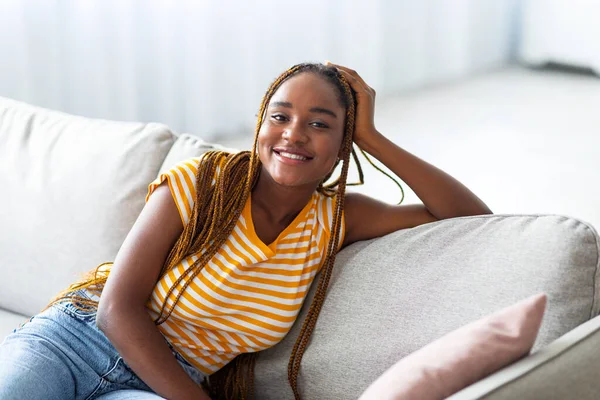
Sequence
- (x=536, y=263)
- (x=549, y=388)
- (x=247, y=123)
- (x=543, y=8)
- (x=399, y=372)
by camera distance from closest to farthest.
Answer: (x=549, y=388) < (x=399, y=372) < (x=536, y=263) < (x=247, y=123) < (x=543, y=8)

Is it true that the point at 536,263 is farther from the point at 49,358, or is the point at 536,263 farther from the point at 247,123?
the point at 247,123

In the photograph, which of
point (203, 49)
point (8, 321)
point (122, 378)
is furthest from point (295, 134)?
point (203, 49)

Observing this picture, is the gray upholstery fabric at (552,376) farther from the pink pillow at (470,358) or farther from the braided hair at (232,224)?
the braided hair at (232,224)

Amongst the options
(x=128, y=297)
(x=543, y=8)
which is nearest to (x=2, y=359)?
(x=128, y=297)

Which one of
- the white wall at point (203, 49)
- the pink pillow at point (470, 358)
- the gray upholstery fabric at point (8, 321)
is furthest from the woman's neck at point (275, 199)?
the white wall at point (203, 49)

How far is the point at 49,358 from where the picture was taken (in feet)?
5.46

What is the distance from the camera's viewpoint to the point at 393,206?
1.81 metres

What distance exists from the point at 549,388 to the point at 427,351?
198 mm

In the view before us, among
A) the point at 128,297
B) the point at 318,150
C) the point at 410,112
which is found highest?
the point at 318,150

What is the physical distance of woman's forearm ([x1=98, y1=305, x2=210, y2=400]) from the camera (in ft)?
5.34

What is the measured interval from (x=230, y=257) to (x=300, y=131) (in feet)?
0.88

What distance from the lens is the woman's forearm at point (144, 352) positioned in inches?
64.1

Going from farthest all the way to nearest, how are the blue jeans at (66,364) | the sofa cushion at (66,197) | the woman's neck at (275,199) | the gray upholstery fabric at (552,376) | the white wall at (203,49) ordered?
the white wall at (203,49)
the sofa cushion at (66,197)
the woman's neck at (275,199)
the blue jeans at (66,364)
the gray upholstery fabric at (552,376)

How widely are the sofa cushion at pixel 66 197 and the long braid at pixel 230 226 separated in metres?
0.22
